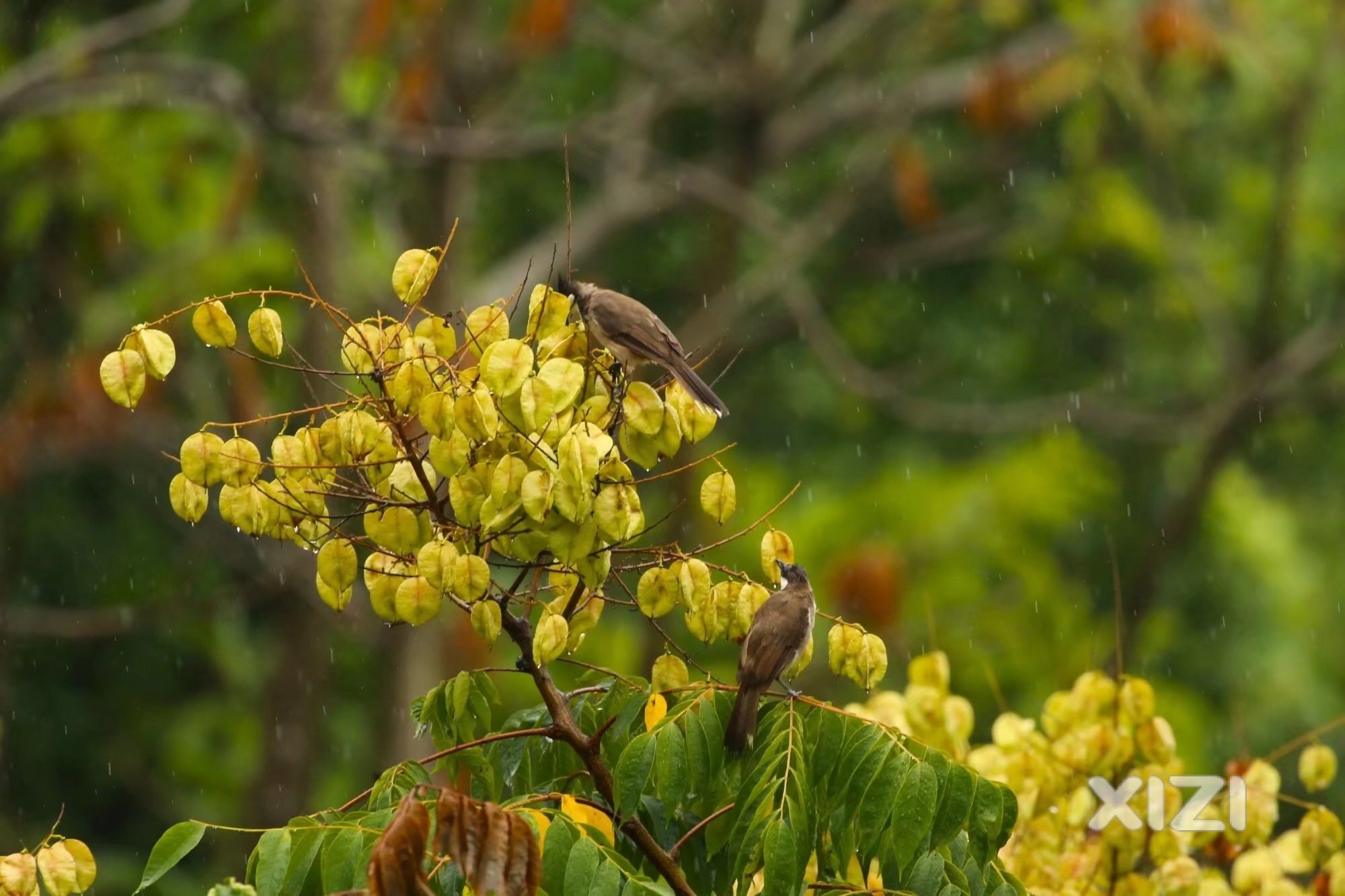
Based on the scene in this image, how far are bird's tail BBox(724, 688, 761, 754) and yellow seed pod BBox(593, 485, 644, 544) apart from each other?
34cm

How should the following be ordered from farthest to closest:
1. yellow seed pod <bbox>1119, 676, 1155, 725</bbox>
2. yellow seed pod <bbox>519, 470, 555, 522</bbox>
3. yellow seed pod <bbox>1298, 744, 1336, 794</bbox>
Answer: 1. yellow seed pod <bbox>1298, 744, 1336, 794</bbox>
2. yellow seed pod <bbox>1119, 676, 1155, 725</bbox>
3. yellow seed pod <bbox>519, 470, 555, 522</bbox>

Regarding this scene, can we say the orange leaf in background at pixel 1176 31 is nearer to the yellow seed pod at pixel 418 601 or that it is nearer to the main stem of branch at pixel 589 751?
the main stem of branch at pixel 589 751

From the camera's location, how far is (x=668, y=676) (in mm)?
2543

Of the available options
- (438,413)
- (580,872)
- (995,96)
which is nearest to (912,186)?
(995,96)

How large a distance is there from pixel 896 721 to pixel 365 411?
2041 mm

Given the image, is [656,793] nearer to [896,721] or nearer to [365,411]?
[365,411]

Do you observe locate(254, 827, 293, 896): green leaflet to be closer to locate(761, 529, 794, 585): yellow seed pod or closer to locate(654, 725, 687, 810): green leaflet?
locate(654, 725, 687, 810): green leaflet

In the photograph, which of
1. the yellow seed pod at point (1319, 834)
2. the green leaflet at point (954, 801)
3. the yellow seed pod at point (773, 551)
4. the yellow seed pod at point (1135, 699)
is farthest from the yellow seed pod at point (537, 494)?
the yellow seed pod at point (1319, 834)

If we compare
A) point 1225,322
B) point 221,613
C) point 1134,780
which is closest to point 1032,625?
point 1225,322

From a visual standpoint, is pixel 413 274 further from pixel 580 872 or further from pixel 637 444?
pixel 580 872

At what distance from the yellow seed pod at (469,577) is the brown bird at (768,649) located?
435mm

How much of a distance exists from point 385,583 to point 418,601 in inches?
5.0

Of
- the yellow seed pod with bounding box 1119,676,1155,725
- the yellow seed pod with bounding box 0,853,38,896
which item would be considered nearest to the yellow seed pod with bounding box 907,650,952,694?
the yellow seed pod with bounding box 1119,676,1155,725

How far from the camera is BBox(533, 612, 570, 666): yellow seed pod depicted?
230cm
